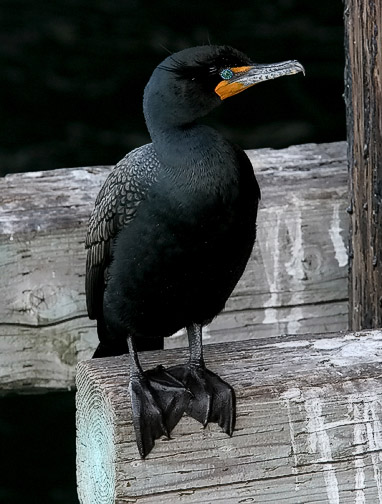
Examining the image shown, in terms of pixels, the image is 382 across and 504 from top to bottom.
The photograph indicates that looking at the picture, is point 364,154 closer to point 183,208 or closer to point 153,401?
point 183,208

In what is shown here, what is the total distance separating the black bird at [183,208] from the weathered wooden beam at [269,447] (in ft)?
0.45

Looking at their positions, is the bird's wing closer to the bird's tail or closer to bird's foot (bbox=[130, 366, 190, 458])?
the bird's tail

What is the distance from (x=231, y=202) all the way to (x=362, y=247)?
0.67 metres

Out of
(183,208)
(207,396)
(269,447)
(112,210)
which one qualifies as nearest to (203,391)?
(207,396)

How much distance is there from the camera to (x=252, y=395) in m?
2.83

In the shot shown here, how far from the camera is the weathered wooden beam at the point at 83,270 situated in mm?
3670

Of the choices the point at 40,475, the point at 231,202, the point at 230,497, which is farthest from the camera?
the point at 40,475

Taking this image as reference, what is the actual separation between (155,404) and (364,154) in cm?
108

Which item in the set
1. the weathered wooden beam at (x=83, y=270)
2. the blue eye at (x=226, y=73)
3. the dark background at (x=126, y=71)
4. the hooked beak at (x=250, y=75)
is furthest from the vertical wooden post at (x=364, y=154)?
the dark background at (x=126, y=71)

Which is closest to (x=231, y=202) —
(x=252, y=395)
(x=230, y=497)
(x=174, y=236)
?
(x=174, y=236)

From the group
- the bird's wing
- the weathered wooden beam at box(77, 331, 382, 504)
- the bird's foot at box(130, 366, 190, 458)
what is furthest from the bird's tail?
the weathered wooden beam at box(77, 331, 382, 504)

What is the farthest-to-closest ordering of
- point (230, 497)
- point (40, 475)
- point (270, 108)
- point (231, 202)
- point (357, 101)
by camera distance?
point (270, 108)
point (40, 475)
point (357, 101)
point (231, 202)
point (230, 497)

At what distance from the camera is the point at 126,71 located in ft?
25.3

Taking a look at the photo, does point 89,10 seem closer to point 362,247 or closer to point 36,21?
point 36,21
